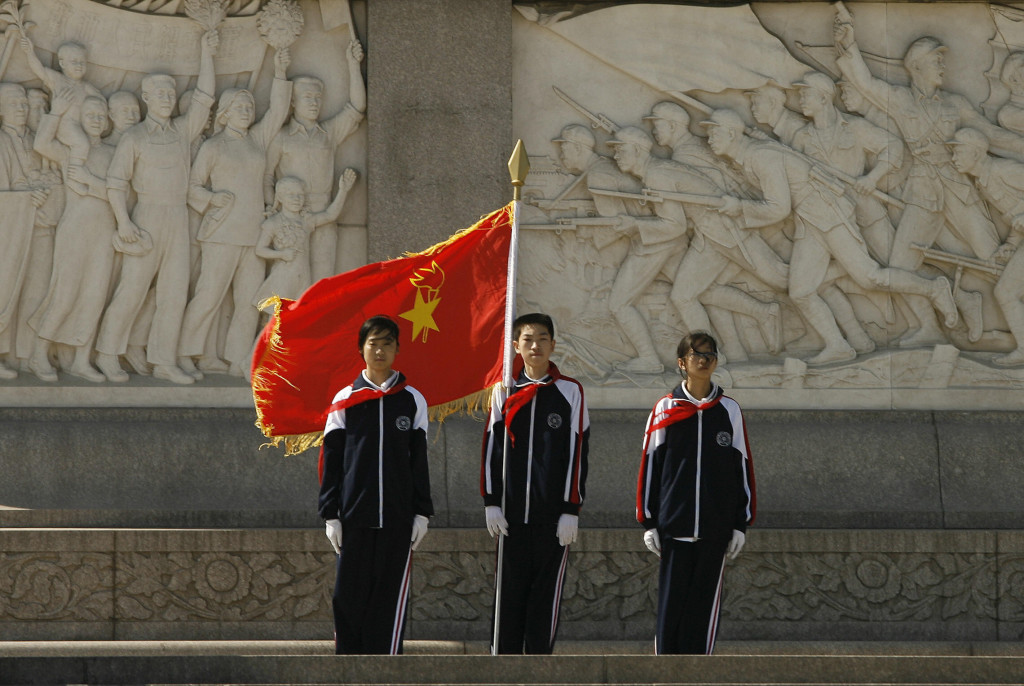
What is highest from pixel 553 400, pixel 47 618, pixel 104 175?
pixel 104 175

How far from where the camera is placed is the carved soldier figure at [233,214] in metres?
8.40

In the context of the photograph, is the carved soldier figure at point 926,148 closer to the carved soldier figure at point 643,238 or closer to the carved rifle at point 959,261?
the carved rifle at point 959,261

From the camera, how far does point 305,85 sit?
8.43 m

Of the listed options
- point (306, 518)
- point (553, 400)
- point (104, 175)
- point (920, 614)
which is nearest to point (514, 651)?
point (553, 400)

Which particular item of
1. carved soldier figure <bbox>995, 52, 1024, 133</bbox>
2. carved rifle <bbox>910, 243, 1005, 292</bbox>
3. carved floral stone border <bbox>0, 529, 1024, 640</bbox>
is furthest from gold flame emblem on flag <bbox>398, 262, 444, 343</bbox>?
carved soldier figure <bbox>995, 52, 1024, 133</bbox>

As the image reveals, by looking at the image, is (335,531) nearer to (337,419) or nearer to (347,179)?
(337,419)

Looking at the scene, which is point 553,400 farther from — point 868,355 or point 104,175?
point 104,175

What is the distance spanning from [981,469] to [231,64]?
5483 millimetres

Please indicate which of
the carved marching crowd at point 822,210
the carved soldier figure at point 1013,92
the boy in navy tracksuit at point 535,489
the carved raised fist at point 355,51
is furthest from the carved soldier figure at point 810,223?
the boy in navy tracksuit at point 535,489

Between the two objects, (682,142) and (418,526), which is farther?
(682,142)

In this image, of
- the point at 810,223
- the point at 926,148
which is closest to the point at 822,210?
the point at 810,223

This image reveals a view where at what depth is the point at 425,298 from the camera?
21.1ft

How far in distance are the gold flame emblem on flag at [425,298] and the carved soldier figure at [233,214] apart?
91.7 inches

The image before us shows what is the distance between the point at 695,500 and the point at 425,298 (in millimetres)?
1688
